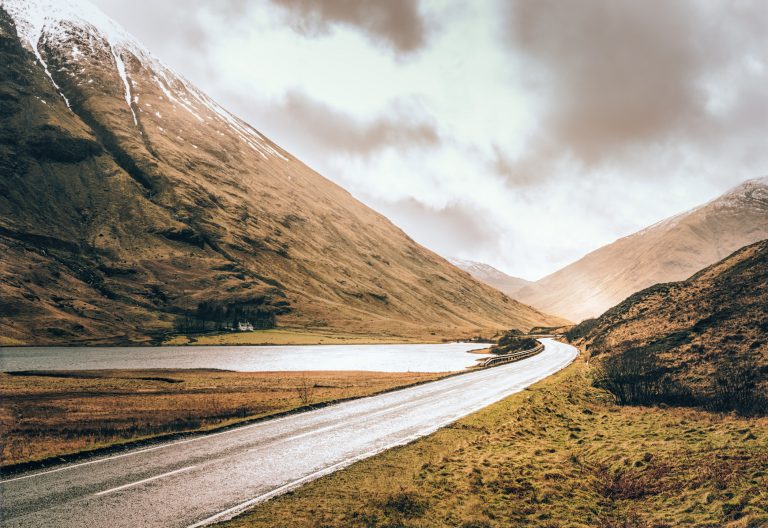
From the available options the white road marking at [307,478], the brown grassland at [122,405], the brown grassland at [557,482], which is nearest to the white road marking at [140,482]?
the white road marking at [307,478]

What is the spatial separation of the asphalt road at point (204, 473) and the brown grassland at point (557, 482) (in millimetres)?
1351

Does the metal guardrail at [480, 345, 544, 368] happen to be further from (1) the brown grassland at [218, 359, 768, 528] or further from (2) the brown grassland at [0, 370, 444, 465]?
(1) the brown grassland at [218, 359, 768, 528]

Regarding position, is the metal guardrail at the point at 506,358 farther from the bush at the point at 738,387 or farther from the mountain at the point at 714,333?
the bush at the point at 738,387

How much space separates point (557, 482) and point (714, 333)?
20912mm

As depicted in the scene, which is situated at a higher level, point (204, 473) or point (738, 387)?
point (204, 473)

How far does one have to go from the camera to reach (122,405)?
33344 mm

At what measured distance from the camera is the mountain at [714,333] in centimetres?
2430

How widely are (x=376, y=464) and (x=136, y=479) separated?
832 cm

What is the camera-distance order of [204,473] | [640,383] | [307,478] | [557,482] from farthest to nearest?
[640,383] < [204,473] < [307,478] < [557,482]

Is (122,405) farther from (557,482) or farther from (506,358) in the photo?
(506,358)

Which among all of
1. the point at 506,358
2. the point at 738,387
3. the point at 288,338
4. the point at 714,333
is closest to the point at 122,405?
the point at 738,387

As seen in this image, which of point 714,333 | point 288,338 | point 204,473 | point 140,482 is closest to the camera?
point 140,482

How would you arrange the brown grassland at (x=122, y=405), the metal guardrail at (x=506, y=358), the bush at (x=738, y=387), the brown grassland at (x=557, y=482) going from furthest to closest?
the metal guardrail at (x=506, y=358), the brown grassland at (x=122, y=405), the bush at (x=738, y=387), the brown grassland at (x=557, y=482)

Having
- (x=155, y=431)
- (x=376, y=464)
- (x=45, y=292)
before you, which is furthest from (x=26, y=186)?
(x=376, y=464)
